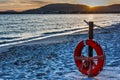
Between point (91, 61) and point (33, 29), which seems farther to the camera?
point (33, 29)

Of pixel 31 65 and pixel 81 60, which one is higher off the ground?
pixel 81 60

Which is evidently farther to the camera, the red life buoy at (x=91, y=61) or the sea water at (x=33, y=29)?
the sea water at (x=33, y=29)

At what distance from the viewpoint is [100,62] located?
7.31 metres

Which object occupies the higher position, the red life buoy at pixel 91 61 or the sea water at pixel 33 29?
the red life buoy at pixel 91 61

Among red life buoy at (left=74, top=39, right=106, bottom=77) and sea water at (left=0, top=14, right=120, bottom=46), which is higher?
red life buoy at (left=74, top=39, right=106, bottom=77)

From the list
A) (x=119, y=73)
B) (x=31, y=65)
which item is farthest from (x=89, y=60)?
(x=31, y=65)

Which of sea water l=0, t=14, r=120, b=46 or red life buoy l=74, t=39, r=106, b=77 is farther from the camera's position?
sea water l=0, t=14, r=120, b=46

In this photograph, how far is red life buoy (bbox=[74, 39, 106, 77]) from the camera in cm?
734

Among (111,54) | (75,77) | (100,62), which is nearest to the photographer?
(100,62)

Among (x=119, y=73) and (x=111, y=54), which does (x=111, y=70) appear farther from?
(x=111, y=54)

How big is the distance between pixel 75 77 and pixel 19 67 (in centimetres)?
294

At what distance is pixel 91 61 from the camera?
7.65 metres

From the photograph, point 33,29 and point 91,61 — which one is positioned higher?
point 91,61

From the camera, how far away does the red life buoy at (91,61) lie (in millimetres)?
7344
